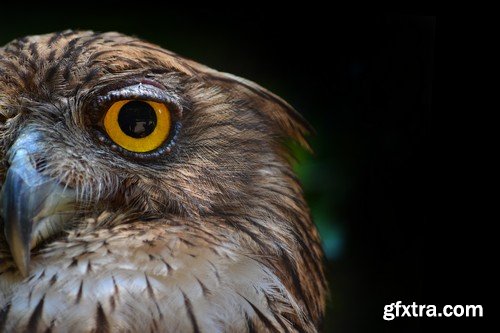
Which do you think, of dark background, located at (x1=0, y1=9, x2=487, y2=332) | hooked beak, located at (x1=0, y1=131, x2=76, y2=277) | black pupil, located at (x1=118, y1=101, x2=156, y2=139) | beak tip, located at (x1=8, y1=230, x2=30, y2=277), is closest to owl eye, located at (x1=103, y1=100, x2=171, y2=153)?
black pupil, located at (x1=118, y1=101, x2=156, y2=139)

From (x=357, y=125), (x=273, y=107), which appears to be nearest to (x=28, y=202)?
(x=273, y=107)

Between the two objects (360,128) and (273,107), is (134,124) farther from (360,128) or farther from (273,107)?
(360,128)

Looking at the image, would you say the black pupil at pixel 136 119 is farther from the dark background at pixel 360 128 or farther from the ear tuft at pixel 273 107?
the dark background at pixel 360 128

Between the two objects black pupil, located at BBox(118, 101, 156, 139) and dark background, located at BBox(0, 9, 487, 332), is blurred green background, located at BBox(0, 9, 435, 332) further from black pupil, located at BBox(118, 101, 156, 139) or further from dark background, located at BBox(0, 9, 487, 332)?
black pupil, located at BBox(118, 101, 156, 139)

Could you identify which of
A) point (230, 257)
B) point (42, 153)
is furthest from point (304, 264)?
point (42, 153)

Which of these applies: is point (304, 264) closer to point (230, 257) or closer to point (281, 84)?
point (230, 257)

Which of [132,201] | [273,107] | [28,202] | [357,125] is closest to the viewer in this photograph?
[28,202]
